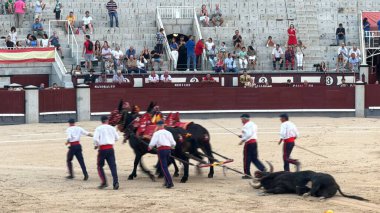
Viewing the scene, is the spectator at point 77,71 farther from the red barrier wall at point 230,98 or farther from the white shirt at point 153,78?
the white shirt at point 153,78

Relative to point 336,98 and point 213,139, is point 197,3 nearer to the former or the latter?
point 336,98

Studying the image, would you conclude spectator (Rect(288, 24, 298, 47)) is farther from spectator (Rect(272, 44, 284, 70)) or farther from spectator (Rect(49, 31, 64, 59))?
spectator (Rect(49, 31, 64, 59))

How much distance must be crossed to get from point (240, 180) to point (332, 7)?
24016 mm

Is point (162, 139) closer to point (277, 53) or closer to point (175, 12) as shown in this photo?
point (277, 53)

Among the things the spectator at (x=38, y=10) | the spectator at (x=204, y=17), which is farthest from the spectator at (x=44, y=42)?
the spectator at (x=204, y=17)

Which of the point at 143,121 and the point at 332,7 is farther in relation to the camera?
the point at 332,7

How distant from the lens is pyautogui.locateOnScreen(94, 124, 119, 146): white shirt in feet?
65.7

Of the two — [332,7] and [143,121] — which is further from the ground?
[332,7]

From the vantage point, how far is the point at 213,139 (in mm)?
30344

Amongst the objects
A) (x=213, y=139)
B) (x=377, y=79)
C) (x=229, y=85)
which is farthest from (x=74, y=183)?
(x=377, y=79)

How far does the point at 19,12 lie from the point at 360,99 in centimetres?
1301

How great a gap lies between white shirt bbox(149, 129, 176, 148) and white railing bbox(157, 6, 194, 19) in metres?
22.1

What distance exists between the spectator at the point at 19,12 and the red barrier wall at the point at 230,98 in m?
5.69

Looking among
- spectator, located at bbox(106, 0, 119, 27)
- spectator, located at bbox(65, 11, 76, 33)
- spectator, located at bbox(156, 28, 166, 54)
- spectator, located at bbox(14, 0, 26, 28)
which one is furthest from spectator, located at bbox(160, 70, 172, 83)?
spectator, located at bbox(14, 0, 26, 28)
